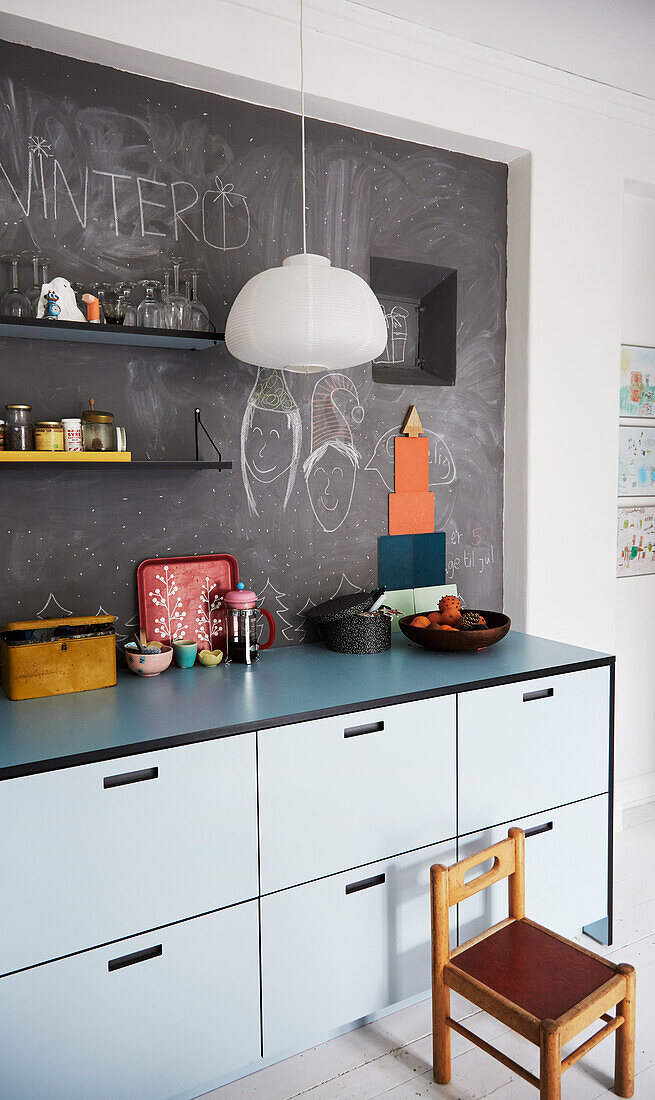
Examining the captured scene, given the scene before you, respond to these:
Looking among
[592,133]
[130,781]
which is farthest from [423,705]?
[592,133]

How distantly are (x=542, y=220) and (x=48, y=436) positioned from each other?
183 centimetres

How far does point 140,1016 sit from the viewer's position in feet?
5.41

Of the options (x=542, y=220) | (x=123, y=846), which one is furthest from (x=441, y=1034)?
(x=542, y=220)

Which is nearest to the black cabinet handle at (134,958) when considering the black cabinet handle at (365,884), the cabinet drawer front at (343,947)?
the cabinet drawer front at (343,947)

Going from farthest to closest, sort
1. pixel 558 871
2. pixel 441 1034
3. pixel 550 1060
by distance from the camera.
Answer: pixel 558 871
pixel 441 1034
pixel 550 1060

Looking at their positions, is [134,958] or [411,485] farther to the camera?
[411,485]

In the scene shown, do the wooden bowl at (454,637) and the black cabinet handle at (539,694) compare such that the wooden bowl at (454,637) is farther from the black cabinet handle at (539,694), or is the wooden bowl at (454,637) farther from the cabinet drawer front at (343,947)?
the cabinet drawer front at (343,947)

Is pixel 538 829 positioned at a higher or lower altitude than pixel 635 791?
higher

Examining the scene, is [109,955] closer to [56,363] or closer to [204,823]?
[204,823]

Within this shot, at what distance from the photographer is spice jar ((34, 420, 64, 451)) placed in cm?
196

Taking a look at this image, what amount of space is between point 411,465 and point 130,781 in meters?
1.45

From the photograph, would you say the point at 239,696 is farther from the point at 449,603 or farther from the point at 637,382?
the point at 637,382

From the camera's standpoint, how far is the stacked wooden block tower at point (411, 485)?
262 centimetres

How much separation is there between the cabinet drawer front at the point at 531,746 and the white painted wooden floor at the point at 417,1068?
1.65ft
